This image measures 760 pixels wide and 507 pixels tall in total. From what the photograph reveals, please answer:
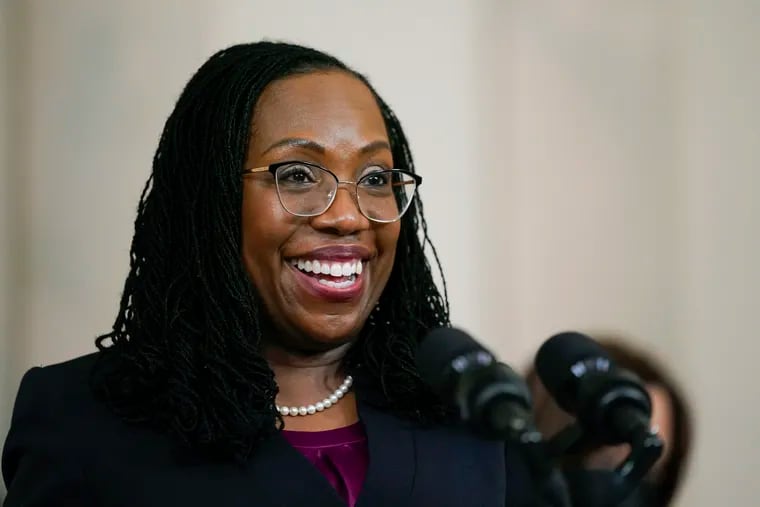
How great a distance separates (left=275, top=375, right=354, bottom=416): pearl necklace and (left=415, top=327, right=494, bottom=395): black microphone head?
0.42 meters

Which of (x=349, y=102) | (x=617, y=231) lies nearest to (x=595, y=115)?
(x=617, y=231)

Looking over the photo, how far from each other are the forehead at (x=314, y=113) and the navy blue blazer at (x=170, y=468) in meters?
0.38

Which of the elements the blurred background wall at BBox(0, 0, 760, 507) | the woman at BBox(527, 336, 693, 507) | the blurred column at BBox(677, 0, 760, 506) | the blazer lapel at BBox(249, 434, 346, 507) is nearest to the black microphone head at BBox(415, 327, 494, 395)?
the woman at BBox(527, 336, 693, 507)

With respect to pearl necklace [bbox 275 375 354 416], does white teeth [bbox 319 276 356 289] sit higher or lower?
higher

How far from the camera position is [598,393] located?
68 centimetres

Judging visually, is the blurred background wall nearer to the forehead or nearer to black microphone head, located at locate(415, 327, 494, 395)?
the forehead

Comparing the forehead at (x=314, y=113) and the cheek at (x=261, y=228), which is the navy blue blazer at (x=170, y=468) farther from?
the forehead at (x=314, y=113)

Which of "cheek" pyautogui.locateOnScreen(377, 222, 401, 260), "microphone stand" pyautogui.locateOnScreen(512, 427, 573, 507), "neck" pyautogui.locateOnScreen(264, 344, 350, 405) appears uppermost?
"cheek" pyautogui.locateOnScreen(377, 222, 401, 260)

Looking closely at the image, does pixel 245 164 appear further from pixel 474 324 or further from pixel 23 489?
pixel 474 324

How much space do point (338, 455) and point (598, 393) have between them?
20.8 inches

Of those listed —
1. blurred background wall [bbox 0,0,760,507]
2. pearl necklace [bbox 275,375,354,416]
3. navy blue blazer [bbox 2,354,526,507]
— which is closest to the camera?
navy blue blazer [bbox 2,354,526,507]

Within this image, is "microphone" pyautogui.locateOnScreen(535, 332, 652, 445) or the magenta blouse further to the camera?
the magenta blouse

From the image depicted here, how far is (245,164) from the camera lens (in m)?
1.13

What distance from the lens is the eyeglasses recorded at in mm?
1092
